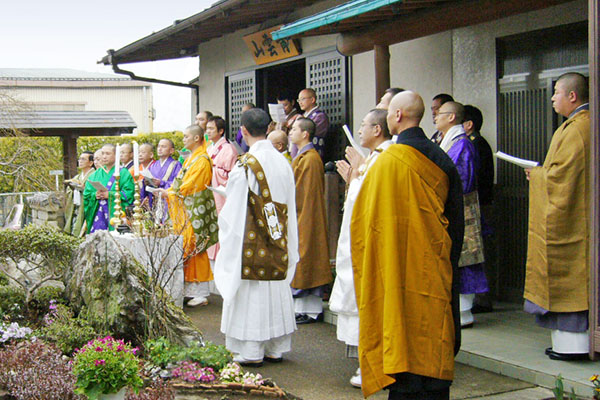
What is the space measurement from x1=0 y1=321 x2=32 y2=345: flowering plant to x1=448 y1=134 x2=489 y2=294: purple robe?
3.86 metres

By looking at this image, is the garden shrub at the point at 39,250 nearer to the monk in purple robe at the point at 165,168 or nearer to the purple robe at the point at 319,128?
the monk in purple robe at the point at 165,168

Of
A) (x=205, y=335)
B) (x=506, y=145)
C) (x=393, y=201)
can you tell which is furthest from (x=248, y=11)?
(x=393, y=201)

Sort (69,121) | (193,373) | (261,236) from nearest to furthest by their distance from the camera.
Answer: (193,373) → (261,236) → (69,121)

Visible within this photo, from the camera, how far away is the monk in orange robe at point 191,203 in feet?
27.5

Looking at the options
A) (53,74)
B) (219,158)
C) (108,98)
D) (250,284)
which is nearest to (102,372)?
(250,284)

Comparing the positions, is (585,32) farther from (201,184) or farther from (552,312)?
(201,184)

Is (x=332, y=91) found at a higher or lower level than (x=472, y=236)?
higher

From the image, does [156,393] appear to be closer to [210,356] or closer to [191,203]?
[210,356]

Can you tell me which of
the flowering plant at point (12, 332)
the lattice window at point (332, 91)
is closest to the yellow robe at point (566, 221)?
the flowering plant at point (12, 332)

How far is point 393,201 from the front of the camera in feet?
12.0

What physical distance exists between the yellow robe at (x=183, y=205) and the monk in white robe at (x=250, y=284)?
257cm

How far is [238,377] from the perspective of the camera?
5039mm

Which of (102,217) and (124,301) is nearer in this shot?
(124,301)

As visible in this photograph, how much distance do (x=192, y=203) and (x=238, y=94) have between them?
14.4 ft
